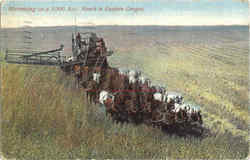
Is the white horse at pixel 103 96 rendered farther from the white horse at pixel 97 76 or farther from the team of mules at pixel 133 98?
the white horse at pixel 97 76

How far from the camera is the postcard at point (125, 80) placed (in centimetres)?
290

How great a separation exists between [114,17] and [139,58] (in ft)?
1.32

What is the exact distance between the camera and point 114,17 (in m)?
2.96

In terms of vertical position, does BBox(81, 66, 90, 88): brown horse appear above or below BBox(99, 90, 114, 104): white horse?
above

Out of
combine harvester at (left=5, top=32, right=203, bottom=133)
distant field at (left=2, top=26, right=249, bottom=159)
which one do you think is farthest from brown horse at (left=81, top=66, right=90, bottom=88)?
distant field at (left=2, top=26, right=249, bottom=159)

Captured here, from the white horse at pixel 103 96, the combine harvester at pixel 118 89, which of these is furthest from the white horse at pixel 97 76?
the white horse at pixel 103 96

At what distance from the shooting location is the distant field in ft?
9.52

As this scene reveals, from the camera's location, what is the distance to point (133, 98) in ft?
9.50

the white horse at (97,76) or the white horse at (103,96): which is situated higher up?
the white horse at (97,76)

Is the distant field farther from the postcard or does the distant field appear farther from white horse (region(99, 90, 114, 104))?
white horse (region(99, 90, 114, 104))

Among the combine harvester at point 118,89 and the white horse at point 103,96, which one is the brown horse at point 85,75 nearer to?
the combine harvester at point 118,89

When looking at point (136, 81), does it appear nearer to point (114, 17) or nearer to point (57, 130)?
point (114, 17)

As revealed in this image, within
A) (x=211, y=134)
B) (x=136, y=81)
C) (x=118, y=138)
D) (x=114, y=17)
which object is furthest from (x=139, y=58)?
(x=211, y=134)

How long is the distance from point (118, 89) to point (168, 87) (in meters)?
0.42
